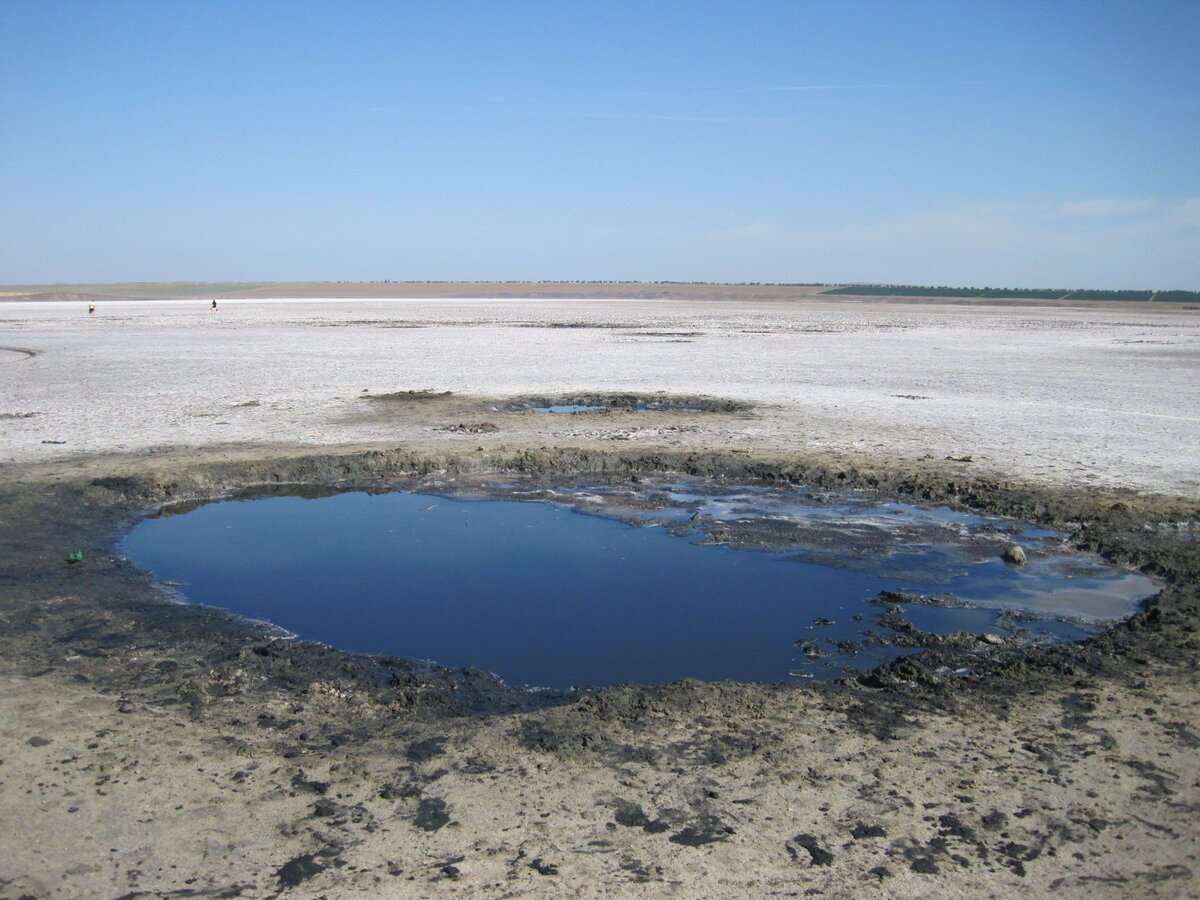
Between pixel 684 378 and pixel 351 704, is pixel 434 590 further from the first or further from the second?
pixel 684 378

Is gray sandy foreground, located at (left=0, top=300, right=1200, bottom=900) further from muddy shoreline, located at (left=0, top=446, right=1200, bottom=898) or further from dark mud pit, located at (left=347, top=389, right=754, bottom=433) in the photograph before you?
dark mud pit, located at (left=347, top=389, right=754, bottom=433)

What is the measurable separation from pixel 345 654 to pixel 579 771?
7.06 ft

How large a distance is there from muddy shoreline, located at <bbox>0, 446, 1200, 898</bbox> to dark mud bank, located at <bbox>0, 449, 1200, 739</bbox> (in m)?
0.02

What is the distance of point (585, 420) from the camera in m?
14.3

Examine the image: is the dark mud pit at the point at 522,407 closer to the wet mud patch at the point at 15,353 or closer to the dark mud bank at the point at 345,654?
the dark mud bank at the point at 345,654

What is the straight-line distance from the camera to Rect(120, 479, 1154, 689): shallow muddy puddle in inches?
245

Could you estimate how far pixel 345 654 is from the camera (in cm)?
595

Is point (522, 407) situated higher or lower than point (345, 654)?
higher

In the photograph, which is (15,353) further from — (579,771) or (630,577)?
(579,771)

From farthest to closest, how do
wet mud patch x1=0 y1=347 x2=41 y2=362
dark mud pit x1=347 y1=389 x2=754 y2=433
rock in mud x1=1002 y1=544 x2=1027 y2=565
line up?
wet mud patch x1=0 y1=347 x2=41 y2=362
dark mud pit x1=347 y1=389 x2=754 y2=433
rock in mud x1=1002 y1=544 x2=1027 y2=565

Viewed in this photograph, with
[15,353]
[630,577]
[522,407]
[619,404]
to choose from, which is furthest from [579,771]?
[15,353]

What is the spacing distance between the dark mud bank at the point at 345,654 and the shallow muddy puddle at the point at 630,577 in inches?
11.6

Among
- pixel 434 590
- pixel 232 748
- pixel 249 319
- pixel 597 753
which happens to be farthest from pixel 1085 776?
pixel 249 319

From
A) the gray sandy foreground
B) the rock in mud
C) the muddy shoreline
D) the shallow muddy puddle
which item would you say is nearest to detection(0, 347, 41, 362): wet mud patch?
the gray sandy foreground
